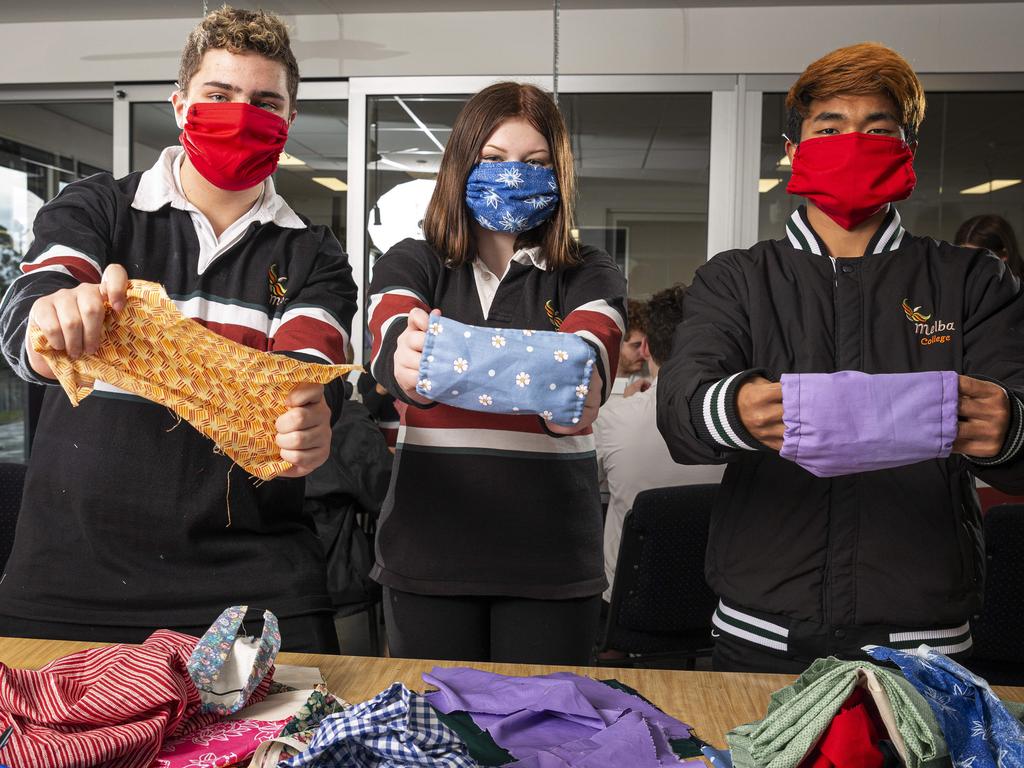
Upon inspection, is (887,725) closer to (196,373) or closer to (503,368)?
(503,368)

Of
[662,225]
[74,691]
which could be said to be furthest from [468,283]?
[662,225]

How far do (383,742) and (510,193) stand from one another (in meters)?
1.01

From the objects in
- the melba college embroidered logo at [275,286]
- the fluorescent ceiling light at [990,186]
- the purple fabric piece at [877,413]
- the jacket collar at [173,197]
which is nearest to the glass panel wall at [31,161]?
the jacket collar at [173,197]

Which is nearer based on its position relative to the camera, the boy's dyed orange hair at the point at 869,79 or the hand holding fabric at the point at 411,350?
the hand holding fabric at the point at 411,350

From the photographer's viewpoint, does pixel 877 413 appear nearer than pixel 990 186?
Yes

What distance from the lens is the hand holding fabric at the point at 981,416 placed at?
1.19m

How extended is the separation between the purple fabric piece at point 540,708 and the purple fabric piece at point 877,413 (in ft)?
1.35

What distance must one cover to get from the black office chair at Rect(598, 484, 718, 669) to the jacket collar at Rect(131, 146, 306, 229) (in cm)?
128

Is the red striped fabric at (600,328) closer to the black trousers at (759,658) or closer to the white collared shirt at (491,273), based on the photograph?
the white collared shirt at (491,273)

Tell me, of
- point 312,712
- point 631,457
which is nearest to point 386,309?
point 312,712

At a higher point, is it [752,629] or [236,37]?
[236,37]

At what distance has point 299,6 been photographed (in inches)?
180

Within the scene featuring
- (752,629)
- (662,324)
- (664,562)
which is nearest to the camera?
(752,629)

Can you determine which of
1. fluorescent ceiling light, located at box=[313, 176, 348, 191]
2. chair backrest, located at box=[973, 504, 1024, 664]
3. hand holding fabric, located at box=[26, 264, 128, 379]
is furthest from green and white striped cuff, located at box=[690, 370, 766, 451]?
fluorescent ceiling light, located at box=[313, 176, 348, 191]
